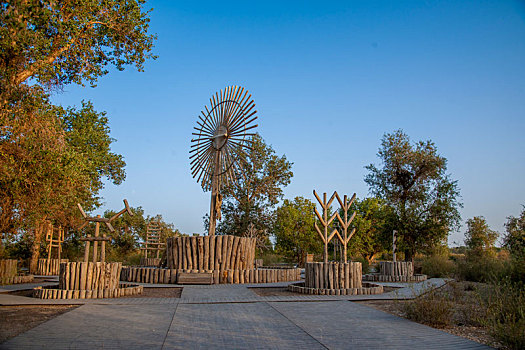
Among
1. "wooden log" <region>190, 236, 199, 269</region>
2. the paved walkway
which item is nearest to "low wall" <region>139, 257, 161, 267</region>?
"wooden log" <region>190, 236, 199, 269</region>

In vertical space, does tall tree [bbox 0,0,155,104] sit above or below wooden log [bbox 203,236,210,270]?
above

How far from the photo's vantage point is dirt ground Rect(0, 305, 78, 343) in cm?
659

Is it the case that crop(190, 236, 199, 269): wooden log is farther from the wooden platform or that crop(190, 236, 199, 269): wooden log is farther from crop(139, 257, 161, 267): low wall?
crop(139, 257, 161, 267): low wall

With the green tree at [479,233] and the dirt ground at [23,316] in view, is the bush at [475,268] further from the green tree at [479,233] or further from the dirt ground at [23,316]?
the green tree at [479,233]

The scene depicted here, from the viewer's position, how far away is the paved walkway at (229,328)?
18.8 ft

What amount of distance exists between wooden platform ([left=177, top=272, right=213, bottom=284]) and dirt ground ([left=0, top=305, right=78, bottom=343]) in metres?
6.51

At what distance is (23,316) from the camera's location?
8062 mm

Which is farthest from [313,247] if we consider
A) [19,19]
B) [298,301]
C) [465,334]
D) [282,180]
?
[19,19]

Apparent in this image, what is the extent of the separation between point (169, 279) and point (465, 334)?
12243 millimetres

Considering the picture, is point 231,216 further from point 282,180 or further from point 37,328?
point 37,328

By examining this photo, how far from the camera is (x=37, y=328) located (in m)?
6.71

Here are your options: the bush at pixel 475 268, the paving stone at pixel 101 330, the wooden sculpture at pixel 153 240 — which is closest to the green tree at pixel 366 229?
the bush at pixel 475 268

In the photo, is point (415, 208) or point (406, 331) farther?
point (415, 208)

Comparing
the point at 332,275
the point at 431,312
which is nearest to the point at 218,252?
A: the point at 332,275
